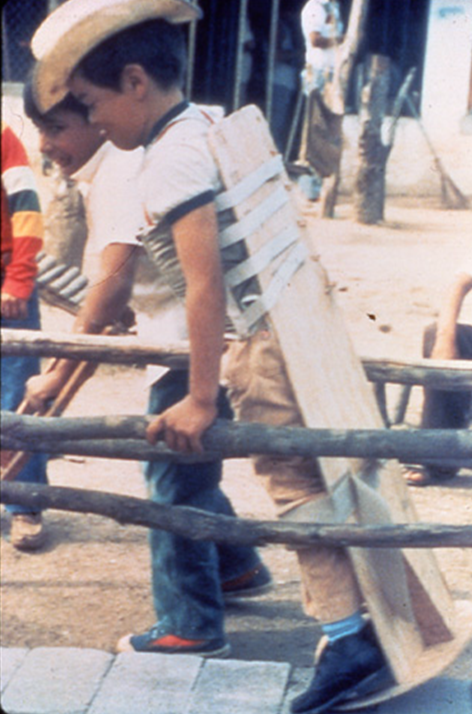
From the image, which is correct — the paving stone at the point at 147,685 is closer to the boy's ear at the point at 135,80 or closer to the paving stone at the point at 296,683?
the paving stone at the point at 296,683

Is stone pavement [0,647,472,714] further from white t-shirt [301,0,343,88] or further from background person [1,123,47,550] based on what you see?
white t-shirt [301,0,343,88]

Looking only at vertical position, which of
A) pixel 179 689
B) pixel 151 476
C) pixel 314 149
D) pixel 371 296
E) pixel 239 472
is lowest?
pixel 239 472

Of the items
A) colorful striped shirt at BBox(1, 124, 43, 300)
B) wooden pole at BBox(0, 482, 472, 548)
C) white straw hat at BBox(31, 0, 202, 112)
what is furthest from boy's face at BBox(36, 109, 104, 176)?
wooden pole at BBox(0, 482, 472, 548)

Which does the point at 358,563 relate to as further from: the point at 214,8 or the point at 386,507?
the point at 214,8

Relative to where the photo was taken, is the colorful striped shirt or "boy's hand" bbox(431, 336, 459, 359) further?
the colorful striped shirt

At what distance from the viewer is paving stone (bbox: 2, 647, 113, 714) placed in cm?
296

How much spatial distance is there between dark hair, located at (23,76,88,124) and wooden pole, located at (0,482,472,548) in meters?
0.90

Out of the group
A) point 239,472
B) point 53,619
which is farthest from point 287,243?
A: point 239,472

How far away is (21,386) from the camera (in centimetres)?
430

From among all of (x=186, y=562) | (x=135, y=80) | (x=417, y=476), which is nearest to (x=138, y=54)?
(x=135, y=80)

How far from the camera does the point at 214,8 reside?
4.53 m

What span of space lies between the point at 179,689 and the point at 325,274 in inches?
41.9

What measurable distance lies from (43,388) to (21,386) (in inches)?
33.3

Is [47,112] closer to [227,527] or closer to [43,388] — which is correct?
[43,388]
